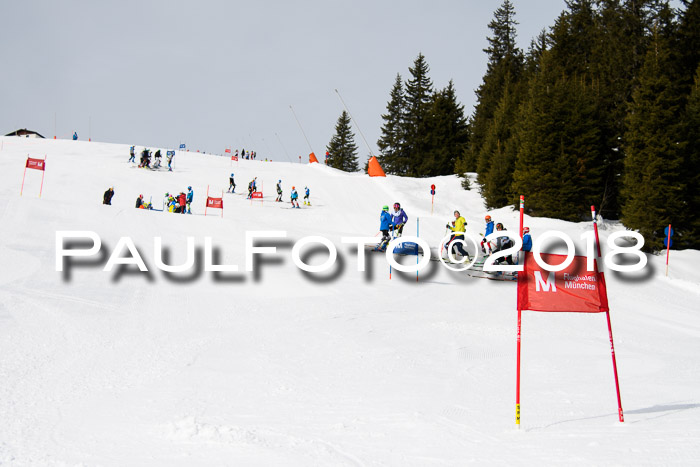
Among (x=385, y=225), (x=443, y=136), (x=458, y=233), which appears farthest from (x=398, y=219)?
(x=443, y=136)

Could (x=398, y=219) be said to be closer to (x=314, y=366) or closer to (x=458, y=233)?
(x=458, y=233)

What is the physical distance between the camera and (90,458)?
16.8ft

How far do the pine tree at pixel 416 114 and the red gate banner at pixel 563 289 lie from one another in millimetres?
68598

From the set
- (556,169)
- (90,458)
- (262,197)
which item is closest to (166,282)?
(90,458)

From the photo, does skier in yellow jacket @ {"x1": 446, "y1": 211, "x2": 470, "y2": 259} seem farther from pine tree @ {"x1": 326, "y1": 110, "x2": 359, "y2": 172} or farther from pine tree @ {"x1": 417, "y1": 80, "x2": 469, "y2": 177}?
pine tree @ {"x1": 326, "y1": 110, "x2": 359, "y2": 172}

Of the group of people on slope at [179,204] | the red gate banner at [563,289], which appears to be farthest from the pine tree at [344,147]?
the red gate banner at [563,289]

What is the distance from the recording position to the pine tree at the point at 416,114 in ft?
249

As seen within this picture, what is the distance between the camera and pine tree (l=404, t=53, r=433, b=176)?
7588cm

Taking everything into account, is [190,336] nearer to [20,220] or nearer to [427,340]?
[427,340]

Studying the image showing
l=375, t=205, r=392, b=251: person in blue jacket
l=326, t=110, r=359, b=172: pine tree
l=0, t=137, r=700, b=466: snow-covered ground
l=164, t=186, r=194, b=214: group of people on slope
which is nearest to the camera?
l=0, t=137, r=700, b=466: snow-covered ground

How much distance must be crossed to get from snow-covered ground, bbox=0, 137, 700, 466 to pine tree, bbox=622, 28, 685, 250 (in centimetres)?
1012

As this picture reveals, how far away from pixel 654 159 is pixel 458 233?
54.7 ft

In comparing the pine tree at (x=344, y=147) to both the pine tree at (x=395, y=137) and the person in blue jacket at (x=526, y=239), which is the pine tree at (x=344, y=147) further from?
the person in blue jacket at (x=526, y=239)

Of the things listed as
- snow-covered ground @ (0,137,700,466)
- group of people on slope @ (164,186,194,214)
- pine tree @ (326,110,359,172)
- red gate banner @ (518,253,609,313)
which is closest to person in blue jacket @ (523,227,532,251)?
snow-covered ground @ (0,137,700,466)
